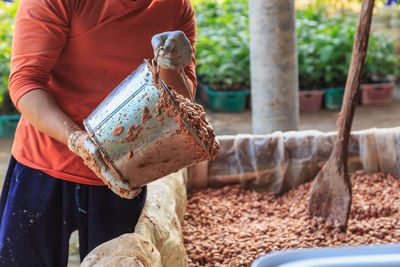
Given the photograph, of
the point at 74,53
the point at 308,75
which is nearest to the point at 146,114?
the point at 74,53

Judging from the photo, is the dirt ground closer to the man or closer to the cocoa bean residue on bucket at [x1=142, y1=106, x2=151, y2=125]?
the man

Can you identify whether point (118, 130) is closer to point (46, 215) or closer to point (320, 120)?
point (46, 215)

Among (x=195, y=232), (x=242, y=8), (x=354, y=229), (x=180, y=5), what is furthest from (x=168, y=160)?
(x=242, y=8)

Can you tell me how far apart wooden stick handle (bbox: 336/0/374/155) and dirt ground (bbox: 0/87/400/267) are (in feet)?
7.14

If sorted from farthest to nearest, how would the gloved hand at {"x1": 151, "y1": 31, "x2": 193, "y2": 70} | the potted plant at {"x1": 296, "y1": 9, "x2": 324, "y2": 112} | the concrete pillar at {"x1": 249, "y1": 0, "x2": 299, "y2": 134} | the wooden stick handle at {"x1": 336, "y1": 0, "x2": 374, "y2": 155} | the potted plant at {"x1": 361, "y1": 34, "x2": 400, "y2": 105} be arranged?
the potted plant at {"x1": 361, "y1": 34, "x2": 400, "y2": 105} < the potted plant at {"x1": 296, "y1": 9, "x2": 324, "y2": 112} < the concrete pillar at {"x1": 249, "y1": 0, "x2": 299, "y2": 134} < the wooden stick handle at {"x1": 336, "y1": 0, "x2": 374, "y2": 155} < the gloved hand at {"x1": 151, "y1": 31, "x2": 193, "y2": 70}

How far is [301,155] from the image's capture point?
2670mm

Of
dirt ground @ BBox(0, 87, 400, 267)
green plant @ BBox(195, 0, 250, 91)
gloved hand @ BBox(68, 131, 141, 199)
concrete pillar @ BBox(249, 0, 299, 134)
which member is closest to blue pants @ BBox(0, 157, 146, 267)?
gloved hand @ BBox(68, 131, 141, 199)

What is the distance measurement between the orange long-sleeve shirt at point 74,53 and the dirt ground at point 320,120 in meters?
2.73

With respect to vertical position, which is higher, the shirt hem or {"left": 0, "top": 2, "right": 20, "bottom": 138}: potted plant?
the shirt hem

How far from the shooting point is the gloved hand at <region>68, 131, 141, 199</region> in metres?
1.24

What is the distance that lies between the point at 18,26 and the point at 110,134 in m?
0.36

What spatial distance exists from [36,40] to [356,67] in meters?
1.28

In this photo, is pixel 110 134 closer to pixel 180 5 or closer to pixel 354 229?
pixel 180 5

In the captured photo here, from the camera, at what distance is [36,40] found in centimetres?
132
